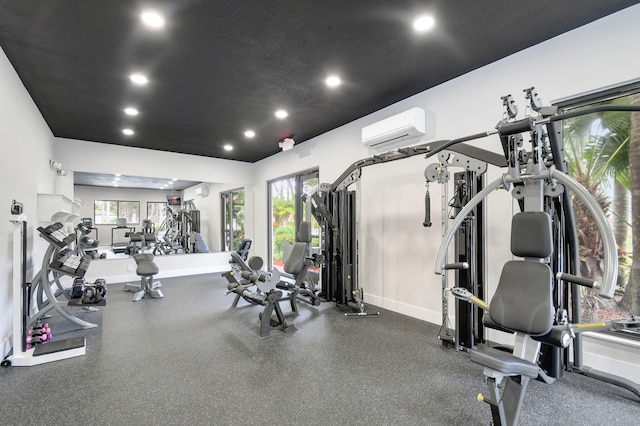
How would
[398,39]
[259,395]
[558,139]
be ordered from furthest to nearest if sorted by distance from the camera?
[398,39], [259,395], [558,139]

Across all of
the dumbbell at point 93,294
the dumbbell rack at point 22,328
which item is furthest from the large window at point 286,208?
the dumbbell rack at point 22,328

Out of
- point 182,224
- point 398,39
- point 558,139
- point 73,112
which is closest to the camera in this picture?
point 558,139

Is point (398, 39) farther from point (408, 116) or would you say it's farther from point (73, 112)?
point (73, 112)

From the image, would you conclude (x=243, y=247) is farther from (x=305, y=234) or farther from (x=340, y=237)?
(x=340, y=237)

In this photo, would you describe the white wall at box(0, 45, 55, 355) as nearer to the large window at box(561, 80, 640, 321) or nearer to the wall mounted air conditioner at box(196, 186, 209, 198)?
the wall mounted air conditioner at box(196, 186, 209, 198)

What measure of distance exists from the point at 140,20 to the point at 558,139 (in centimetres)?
312

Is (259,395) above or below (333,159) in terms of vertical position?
below

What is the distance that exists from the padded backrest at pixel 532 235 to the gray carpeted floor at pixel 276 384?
1.04 m

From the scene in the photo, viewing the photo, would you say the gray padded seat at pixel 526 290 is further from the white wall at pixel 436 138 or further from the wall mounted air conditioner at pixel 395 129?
the wall mounted air conditioner at pixel 395 129

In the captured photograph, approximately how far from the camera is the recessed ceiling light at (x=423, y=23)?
236cm

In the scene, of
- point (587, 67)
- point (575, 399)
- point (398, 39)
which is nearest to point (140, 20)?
point (398, 39)

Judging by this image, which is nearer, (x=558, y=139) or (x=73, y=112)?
(x=558, y=139)

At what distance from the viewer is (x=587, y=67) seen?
8.15 feet

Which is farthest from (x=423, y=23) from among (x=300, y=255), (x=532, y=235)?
(x=300, y=255)
